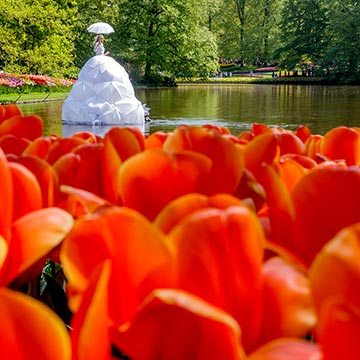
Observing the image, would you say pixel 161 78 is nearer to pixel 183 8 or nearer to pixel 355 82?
pixel 183 8

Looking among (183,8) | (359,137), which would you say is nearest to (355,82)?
(183,8)

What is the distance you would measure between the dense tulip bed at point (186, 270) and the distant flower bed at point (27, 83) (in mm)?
22335

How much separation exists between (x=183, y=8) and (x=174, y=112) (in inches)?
765

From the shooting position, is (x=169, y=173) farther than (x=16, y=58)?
No

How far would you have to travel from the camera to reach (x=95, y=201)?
0.59m

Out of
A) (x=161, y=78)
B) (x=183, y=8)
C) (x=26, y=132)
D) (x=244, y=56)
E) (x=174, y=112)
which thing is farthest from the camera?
(x=244, y=56)

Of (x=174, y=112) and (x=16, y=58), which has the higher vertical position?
(x=16, y=58)

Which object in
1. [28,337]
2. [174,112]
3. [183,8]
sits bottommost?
[174,112]

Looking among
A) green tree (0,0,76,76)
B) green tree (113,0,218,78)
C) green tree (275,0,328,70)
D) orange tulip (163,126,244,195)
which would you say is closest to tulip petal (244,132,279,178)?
orange tulip (163,126,244,195)

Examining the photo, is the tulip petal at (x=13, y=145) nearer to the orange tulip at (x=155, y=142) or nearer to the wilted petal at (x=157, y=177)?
the orange tulip at (x=155, y=142)

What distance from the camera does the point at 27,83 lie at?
79.3ft

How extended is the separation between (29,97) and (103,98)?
9.29 metres

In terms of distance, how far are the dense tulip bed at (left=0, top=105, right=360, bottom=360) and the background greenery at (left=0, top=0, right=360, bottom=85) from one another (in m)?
21.3

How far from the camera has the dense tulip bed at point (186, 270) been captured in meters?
0.38
